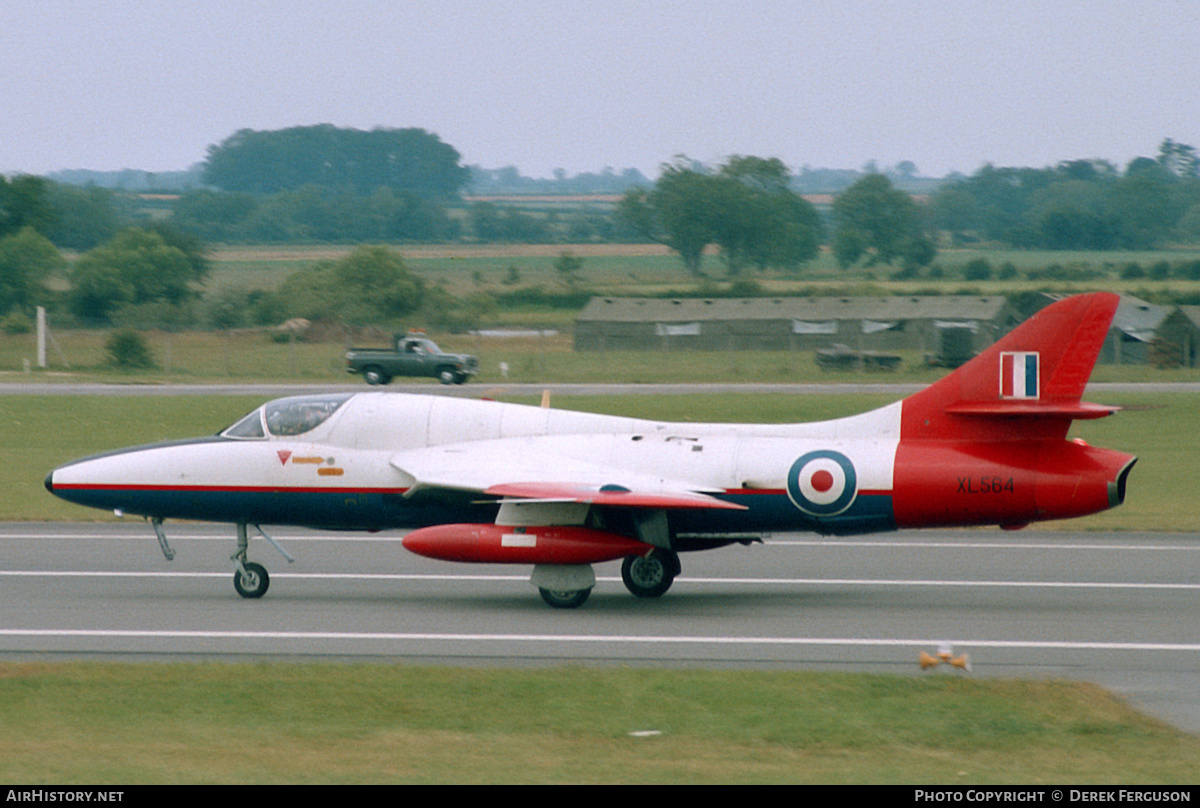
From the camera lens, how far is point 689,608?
617 inches

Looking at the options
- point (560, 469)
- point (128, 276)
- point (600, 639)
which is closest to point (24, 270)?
point (128, 276)

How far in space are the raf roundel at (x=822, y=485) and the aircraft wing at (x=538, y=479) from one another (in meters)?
0.72

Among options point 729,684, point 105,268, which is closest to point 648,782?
point 729,684

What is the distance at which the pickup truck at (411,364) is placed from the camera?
52000 millimetres

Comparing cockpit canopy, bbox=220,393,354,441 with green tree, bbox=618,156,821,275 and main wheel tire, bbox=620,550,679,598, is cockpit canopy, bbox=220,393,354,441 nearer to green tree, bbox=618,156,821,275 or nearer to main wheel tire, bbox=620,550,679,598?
main wheel tire, bbox=620,550,679,598

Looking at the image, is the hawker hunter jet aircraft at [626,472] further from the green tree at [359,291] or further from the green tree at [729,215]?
the green tree at [729,215]

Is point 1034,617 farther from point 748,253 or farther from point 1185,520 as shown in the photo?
point 748,253

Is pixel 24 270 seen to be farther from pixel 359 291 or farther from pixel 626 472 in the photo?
pixel 626 472

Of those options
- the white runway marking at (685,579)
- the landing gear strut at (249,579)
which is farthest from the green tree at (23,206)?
the landing gear strut at (249,579)

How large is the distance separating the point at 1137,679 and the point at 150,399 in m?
36.0

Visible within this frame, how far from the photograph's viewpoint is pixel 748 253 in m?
97.9

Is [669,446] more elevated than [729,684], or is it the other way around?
[669,446]

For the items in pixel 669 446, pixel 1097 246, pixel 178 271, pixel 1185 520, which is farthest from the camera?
pixel 1097 246

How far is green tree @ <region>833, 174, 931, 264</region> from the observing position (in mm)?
106625
